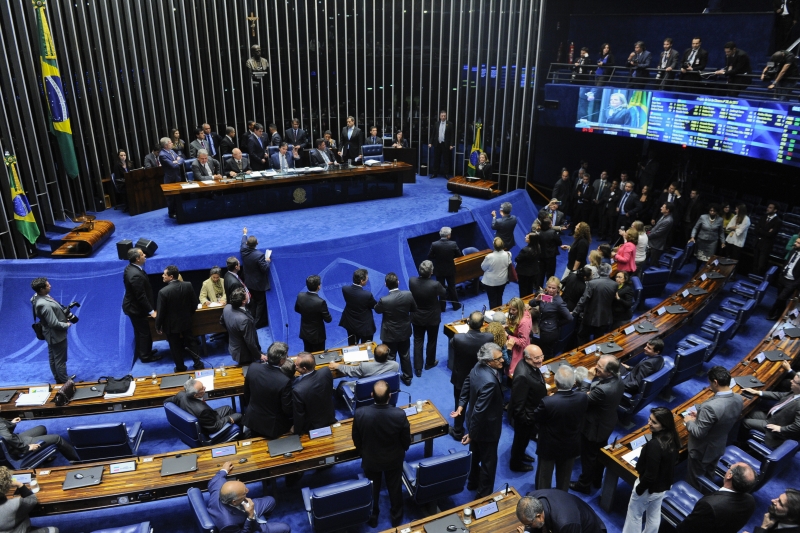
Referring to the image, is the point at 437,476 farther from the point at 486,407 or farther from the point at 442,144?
the point at 442,144

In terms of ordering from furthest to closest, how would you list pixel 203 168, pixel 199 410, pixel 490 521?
pixel 203 168 < pixel 199 410 < pixel 490 521

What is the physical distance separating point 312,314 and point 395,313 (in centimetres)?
103

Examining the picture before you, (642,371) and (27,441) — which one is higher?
(642,371)

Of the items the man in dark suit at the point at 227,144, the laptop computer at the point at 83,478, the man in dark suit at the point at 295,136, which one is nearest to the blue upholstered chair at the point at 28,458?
the laptop computer at the point at 83,478

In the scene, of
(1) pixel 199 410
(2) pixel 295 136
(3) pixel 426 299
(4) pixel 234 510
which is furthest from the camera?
A: (2) pixel 295 136

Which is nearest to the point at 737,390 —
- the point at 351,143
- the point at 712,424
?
the point at 712,424

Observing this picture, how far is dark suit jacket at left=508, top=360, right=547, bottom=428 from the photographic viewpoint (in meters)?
5.11

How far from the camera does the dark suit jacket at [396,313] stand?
274 inches

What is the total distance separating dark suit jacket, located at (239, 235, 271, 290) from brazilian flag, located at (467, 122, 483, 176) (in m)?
7.38

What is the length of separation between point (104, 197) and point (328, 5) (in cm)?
758

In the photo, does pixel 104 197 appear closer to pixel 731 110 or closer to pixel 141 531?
pixel 141 531

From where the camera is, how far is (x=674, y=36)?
13.6 meters

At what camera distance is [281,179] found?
38.5 feet

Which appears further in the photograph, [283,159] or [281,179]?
[283,159]
